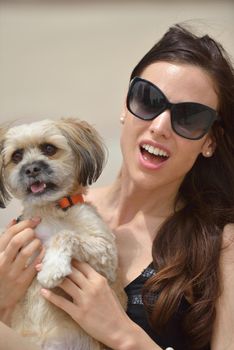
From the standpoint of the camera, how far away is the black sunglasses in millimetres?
1593

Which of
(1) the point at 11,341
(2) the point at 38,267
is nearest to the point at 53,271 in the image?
(2) the point at 38,267

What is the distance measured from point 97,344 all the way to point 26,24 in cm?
184

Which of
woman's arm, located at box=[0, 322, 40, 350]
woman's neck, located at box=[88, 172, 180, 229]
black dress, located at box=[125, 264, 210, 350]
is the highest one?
woman's neck, located at box=[88, 172, 180, 229]

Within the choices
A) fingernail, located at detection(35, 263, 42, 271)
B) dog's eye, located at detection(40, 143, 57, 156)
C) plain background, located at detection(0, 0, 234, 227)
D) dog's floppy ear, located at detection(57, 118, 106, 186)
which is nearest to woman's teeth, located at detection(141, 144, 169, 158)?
dog's floppy ear, located at detection(57, 118, 106, 186)

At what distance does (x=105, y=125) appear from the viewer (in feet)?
9.02

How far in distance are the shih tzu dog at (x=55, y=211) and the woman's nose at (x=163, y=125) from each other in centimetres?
23

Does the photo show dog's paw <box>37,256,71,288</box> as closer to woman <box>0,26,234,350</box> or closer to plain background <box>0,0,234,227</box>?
woman <box>0,26,234,350</box>

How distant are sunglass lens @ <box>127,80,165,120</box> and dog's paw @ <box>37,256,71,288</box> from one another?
0.55m

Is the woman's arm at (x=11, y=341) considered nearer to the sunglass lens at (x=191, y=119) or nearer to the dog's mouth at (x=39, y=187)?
the dog's mouth at (x=39, y=187)

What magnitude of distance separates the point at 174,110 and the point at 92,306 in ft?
2.15

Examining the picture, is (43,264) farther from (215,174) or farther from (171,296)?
(215,174)

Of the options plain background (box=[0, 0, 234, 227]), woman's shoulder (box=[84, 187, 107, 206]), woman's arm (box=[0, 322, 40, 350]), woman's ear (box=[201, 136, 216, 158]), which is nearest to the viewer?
woman's arm (box=[0, 322, 40, 350])

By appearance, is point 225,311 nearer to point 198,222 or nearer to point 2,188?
point 198,222

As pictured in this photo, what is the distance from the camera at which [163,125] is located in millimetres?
1593
